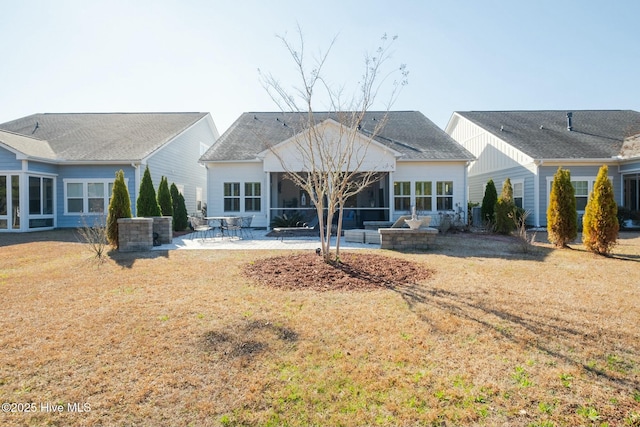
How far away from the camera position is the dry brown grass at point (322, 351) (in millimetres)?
2818

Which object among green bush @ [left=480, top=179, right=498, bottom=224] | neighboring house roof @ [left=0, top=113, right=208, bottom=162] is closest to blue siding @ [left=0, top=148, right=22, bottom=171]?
neighboring house roof @ [left=0, top=113, right=208, bottom=162]

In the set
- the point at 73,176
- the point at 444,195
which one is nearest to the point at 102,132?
the point at 73,176

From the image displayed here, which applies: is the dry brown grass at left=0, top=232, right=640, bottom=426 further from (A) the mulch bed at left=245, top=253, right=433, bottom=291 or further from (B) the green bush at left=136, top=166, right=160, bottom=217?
(B) the green bush at left=136, top=166, right=160, bottom=217

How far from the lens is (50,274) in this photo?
7.41m

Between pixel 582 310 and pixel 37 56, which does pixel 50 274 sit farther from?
pixel 582 310

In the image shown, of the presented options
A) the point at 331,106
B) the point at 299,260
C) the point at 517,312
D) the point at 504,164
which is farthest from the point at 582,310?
the point at 504,164

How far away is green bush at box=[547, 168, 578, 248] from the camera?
10.6 metres

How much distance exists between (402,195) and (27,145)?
57.8 ft

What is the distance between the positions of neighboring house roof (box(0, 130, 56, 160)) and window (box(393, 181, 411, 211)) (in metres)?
16.0

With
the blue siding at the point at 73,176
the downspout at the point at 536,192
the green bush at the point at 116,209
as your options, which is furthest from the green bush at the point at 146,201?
the downspout at the point at 536,192

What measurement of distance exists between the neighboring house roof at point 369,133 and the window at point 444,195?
134 cm

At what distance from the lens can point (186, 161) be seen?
2166 cm

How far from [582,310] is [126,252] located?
1040 centimetres

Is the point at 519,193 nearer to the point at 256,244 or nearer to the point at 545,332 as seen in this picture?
the point at 256,244
